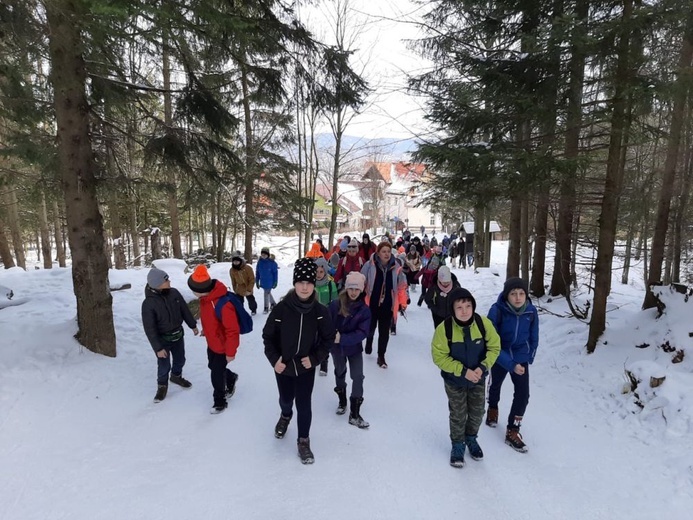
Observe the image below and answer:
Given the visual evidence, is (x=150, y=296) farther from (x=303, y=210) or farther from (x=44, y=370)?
(x=303, y=210)

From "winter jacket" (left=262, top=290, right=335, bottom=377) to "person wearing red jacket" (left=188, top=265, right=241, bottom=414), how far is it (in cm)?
98

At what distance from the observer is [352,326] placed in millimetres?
4570

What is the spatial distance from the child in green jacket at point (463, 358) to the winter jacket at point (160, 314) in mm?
3303

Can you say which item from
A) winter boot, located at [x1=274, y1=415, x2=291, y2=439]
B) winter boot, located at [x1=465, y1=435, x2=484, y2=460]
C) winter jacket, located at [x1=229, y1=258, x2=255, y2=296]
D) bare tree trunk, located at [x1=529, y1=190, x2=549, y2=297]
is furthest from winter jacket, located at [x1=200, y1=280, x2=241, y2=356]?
bare tree trunk, located at [x1=529, y1=190, x2=549, y2=297]

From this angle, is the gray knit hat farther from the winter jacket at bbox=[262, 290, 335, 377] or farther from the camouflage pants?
the camouflage pants

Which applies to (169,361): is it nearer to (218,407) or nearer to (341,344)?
(218,407)

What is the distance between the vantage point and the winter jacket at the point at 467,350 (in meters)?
3.61

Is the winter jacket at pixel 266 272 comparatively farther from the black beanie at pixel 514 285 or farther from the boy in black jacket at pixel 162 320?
the black beanie at pixel 514 285

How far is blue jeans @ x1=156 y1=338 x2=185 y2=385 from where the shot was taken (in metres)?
5.03

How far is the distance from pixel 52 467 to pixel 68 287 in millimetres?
6360

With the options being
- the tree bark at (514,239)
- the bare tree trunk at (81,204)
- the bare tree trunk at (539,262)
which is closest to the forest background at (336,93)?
the bare tree trunk at (81,204)

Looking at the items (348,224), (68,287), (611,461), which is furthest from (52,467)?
(348,224)

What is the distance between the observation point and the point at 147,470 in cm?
365

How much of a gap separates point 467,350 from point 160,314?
3668 millimetres
